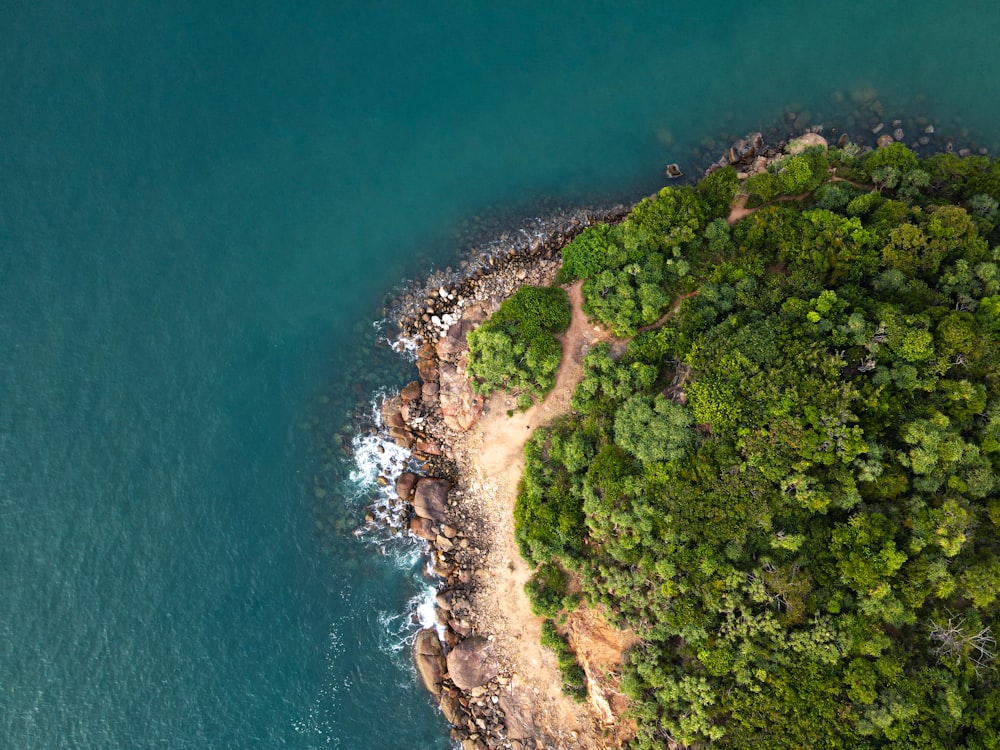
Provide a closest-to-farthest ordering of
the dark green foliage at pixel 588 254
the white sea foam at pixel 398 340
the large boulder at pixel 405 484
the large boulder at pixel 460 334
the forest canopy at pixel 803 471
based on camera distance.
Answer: the forest canopy at pixel 803 471, the dark green foliage at pixel 588 254, the large boulder at pixel 405 484, the large boulder at pixel 460 334, the white sea foam at pixel 398 340

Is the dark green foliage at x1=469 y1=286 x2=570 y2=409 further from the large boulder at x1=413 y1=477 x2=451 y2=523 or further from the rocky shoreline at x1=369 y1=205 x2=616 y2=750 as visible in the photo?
the large boulder at x1=413 y1=477 x2=451 y2=523

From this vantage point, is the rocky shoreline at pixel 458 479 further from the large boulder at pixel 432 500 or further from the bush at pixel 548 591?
the bush at pixel 548 591

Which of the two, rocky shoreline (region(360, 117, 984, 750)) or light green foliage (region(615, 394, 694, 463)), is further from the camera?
rocky shoreline (region(360, 117, 984, 750))

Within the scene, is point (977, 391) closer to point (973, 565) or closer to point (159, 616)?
point (973, 565)

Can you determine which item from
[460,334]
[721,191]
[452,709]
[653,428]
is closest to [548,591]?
[452,709]

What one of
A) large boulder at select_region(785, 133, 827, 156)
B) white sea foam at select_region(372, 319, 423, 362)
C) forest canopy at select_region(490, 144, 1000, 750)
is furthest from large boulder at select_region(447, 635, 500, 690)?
large boulder at select_region(785, 133, 827, 156)

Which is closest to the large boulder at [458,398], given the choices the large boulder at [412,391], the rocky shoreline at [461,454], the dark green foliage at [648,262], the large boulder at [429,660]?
the rocky shoreline at [461,454]

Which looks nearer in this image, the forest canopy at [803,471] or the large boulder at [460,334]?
the forest canopy at [803,471]

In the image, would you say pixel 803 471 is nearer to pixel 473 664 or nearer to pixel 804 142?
pixel 473 664
